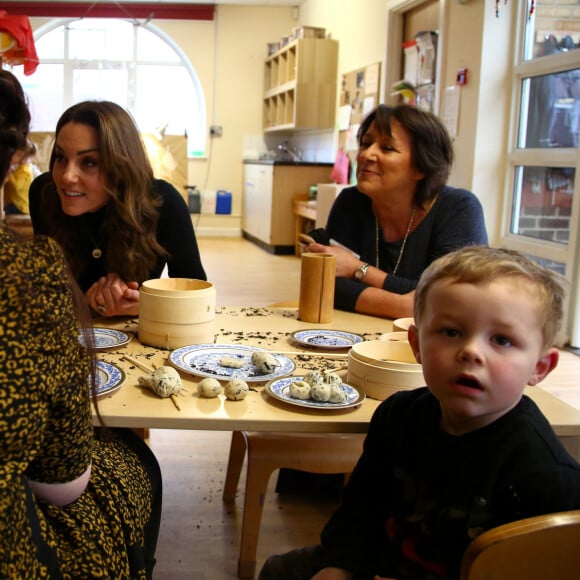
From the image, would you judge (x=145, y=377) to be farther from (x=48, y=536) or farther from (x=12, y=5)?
(x=12, y=5)

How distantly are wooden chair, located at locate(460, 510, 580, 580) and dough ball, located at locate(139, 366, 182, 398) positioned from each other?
1.79 ft

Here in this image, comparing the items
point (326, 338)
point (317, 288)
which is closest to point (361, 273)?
point (317, 288)

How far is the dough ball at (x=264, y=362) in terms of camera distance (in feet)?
4.25

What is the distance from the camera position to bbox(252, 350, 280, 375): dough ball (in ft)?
4.25

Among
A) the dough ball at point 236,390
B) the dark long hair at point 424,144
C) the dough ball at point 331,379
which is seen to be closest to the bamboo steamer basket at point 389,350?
the dough ball at point 331,379

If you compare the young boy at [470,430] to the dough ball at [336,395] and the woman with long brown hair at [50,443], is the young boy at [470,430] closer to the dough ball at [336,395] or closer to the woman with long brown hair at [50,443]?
the dough ball at [336,395]

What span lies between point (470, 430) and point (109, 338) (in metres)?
0.81

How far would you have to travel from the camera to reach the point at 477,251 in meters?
1.01

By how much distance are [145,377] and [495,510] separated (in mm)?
606

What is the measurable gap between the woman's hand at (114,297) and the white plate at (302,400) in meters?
0.56

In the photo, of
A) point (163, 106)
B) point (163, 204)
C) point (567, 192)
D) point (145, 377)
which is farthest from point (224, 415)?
point (163, 106)

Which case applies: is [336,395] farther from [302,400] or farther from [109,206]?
[109,206]

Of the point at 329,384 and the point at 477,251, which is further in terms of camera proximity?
the point at 329,384

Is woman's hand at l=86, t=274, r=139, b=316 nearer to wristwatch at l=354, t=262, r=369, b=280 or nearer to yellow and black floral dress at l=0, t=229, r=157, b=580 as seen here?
wristwatch at l=354, t=262, r=369, b=280
